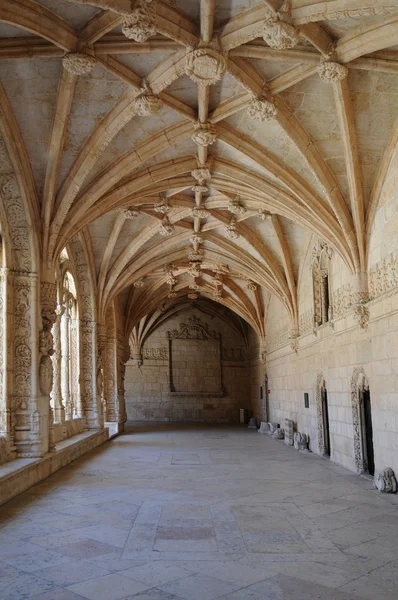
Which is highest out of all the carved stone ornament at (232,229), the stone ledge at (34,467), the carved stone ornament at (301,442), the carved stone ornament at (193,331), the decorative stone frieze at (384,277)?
the carved stone ornament at (232,229)

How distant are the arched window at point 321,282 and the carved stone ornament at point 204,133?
12.8ft

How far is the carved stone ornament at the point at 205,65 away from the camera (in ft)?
20.2

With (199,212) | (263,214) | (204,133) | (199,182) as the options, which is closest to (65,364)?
(199,212)

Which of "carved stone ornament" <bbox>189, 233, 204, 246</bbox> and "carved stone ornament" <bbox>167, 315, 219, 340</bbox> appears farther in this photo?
"carved stone ornament" <bbox>167, 315, 219, 340</bbox>

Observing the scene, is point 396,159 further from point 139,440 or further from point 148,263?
point 139,440

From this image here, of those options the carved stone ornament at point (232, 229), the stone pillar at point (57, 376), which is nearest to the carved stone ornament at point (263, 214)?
the carved stone ornament at point (232, 229)

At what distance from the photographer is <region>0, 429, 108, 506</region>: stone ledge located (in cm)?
682

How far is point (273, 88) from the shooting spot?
24.3 ft

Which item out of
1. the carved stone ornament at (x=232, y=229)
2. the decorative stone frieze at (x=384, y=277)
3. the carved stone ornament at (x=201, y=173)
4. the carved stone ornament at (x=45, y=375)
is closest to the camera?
the decorative stone frieze at (x=384, y=277)

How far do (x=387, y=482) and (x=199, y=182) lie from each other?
20.5 ft

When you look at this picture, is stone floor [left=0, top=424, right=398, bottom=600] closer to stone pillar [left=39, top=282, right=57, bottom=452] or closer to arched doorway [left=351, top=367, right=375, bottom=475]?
arched doorway [left=351, top=367, right=375, bottom=475]

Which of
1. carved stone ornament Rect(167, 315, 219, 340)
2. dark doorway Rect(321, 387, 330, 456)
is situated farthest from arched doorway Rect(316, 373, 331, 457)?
carved stone ornament Rect(167, 315, 219, 340)

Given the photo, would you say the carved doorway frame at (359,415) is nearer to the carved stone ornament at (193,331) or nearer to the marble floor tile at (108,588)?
the marble floor tile at (108,588)

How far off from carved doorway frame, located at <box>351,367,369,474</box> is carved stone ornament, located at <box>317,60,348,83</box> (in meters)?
4.69
